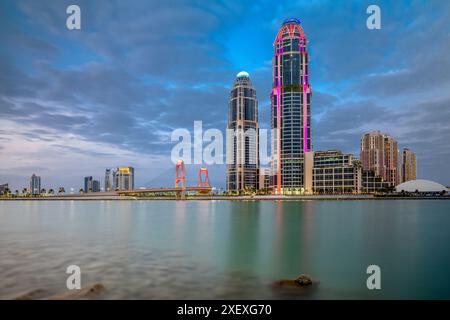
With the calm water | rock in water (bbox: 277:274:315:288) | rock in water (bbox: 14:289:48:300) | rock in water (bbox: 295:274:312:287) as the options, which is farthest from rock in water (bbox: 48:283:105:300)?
rock in water (bbox: 295:274:312:287)

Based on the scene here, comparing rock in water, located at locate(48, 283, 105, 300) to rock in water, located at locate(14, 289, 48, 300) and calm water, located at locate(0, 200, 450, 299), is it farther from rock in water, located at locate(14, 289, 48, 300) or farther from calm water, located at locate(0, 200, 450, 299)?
rock in water, located at locate(14, 289, 48, 300)

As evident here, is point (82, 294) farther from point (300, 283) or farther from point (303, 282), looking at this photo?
point (303, 282)

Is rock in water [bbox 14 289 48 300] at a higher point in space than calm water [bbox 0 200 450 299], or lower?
higher

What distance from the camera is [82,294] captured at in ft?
60.1

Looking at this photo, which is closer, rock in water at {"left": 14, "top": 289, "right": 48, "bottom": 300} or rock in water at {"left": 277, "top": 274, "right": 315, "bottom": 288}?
rock in water at {"left": 14, "top": 289, "right": 48, "bottom": 300}

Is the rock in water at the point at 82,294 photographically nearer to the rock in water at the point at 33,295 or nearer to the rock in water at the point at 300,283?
the rock in water at the point at 33,295

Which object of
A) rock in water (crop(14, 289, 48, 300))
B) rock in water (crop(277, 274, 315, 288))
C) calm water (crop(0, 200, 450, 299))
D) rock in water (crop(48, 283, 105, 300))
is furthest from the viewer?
calm water (crop(0, 200, 450, 299))

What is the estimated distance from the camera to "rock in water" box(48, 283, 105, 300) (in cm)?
1774

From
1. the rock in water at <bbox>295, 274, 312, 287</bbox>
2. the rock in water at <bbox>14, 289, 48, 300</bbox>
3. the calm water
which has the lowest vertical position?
the calm water

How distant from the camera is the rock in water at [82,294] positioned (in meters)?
17.7

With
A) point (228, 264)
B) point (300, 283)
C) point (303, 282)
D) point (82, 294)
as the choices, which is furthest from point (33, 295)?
point (303, 282)

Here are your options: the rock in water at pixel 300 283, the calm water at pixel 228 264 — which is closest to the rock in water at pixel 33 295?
the calm water at pixel 228 264
